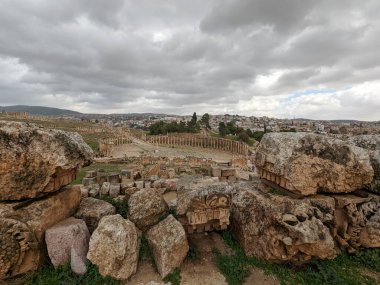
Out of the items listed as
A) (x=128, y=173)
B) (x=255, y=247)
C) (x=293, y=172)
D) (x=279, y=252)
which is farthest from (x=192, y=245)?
(x=128, y=173)

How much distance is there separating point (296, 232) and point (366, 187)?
289cm

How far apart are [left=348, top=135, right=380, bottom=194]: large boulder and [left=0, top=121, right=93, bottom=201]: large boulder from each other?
6.99 m

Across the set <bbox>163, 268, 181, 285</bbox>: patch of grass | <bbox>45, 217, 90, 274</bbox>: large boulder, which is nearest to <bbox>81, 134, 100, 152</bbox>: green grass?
<bbox>45, 217, 90, 274</bbox>: large boulder

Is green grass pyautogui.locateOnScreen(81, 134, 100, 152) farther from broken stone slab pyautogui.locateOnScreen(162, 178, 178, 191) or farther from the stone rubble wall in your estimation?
broken stone slab pyautogui.locateOnScreen(162, 178, 178, 191)

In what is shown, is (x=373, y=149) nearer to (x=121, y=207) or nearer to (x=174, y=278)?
(x=174, y=278)

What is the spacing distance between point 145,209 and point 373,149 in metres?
6.18

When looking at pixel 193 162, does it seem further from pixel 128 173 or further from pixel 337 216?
pixel 337 216

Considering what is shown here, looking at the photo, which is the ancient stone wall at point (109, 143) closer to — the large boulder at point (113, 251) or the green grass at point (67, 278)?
the green grass at point (67, 278)

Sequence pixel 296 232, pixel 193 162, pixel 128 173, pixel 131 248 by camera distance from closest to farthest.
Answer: pixel 296 232 → pixel 131 248 → pixel 128 173 → pixel 193 162

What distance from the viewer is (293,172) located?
4965mm

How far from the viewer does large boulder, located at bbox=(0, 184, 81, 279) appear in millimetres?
4145

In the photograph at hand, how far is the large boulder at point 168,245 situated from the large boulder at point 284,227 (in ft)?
4.90

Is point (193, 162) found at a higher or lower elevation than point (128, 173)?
lower

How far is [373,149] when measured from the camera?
6293 millimetres
